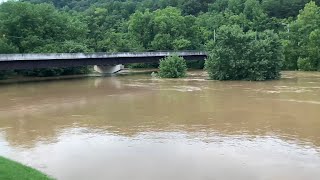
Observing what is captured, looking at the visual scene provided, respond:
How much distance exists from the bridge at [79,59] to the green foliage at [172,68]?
9049 millimetres

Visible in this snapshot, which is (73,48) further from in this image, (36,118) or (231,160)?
(231,160)

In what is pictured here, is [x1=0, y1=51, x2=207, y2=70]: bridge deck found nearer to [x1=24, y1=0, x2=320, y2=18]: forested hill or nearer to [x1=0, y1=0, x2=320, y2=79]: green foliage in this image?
[x1=0, y1=0, x2=320, y2=79]: green foliage

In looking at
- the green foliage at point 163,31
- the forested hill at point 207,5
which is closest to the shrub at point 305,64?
the green foliage at point 163,31

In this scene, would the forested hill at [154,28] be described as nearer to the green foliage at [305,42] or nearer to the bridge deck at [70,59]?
the green foliage at [305,42]

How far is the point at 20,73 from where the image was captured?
66.8 metres

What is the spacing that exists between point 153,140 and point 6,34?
53.0 metres

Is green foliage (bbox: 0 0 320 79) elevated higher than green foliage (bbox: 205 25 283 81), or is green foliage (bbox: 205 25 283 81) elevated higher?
green foliage (bbox: 0 0 320 79)

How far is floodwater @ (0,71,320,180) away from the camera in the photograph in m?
17.2

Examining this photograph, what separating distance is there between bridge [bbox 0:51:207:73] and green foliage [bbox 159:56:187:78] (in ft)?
29.7

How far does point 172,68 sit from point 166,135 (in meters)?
39.1

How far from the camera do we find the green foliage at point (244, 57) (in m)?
56.3

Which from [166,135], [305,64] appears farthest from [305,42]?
[166,135]

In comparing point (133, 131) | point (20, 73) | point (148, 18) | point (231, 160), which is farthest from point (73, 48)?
point (231, 160)

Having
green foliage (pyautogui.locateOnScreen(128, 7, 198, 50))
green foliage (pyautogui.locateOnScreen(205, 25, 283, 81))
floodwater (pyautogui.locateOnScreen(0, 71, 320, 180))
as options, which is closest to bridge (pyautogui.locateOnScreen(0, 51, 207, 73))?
green foliage (pyautogui.locateOnScreen(128, 7, 198, 50))
